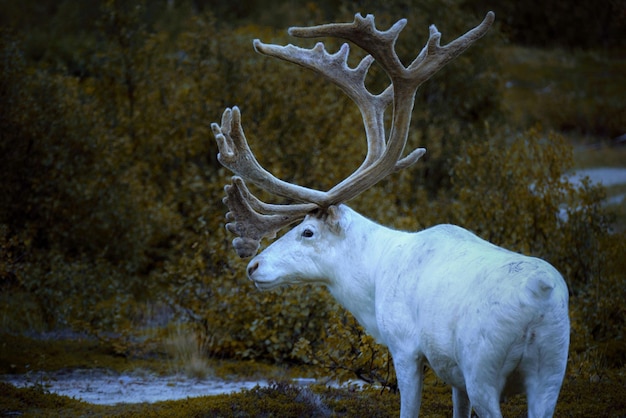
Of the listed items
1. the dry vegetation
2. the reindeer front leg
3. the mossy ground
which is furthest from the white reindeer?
the dry vegetation

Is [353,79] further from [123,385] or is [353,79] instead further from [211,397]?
[123,385]

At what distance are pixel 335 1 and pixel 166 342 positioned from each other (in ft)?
87.1

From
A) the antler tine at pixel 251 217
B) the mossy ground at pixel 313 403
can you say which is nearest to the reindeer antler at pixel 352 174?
the antler tine at pixel 251 217

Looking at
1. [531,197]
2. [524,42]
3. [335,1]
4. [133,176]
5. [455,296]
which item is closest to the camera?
[455,296]

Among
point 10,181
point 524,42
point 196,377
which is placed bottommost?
point 196,377

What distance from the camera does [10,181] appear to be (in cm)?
1202

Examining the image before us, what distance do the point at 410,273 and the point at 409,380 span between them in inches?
26.1

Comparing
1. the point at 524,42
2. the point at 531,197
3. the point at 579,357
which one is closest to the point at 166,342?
the point at 579,357

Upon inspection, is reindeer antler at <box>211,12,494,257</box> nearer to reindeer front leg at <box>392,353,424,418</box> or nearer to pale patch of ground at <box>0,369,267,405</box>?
reindeer front leg at <box>392,353,424,418</box>

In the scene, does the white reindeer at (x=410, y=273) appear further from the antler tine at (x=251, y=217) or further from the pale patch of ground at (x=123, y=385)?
the pale patch of ground at (x=123, y=385)

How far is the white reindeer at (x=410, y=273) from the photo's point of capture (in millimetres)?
4219

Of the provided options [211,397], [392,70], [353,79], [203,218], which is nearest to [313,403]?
[211,397]

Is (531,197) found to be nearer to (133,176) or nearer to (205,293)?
(205,293)

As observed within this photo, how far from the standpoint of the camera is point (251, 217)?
576cm
